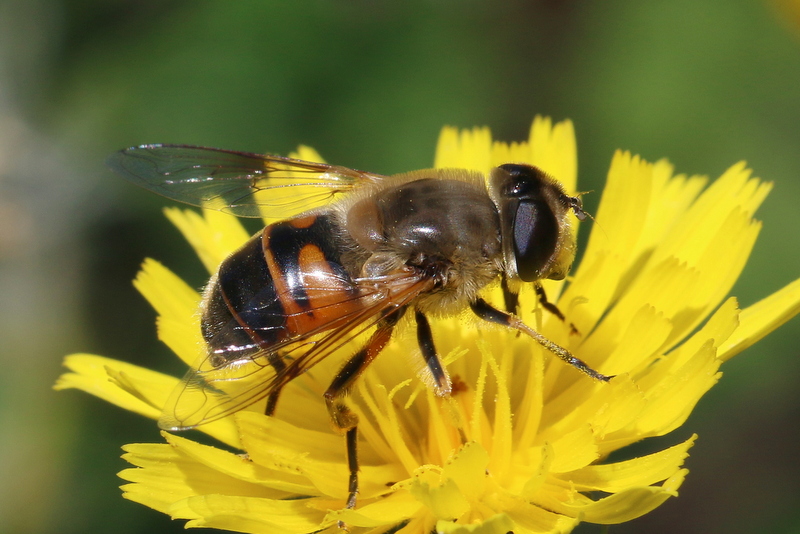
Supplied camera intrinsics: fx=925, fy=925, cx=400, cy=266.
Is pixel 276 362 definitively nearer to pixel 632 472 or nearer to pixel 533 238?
pixel 533 238

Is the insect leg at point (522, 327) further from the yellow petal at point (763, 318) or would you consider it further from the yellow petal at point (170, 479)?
the yellow petal at point (170, 479)

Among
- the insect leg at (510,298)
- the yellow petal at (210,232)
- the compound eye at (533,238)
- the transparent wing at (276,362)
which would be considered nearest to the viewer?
the transparent wing at (276,362)

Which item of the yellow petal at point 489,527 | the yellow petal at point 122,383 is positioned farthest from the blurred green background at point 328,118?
the yellow petal at point 489,527

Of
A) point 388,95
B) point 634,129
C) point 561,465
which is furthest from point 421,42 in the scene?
point 561,465

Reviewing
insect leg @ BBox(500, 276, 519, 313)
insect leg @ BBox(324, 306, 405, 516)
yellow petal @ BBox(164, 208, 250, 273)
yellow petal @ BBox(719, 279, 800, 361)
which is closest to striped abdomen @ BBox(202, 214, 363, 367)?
insect leg @ BBox(324, 306, 405, 516)

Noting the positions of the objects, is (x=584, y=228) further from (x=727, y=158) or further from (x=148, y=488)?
(x=148, y=488)

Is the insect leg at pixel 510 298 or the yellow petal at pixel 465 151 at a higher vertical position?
the yellow petal at pixel 465 151

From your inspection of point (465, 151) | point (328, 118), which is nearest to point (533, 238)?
point (465, 151)
